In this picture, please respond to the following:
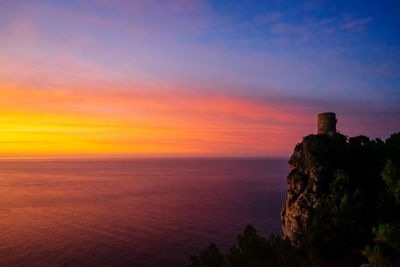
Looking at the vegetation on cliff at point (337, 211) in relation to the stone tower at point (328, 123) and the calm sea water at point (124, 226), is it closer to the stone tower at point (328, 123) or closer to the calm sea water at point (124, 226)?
the stone tower at point (328, 123)

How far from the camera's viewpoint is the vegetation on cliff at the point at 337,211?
27.5 meters

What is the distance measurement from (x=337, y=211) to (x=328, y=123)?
1613cm

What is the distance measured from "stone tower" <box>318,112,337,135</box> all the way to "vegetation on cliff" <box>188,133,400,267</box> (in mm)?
1444

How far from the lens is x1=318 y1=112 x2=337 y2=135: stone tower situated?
42.1 metres

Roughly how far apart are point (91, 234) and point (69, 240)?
20.6 feet

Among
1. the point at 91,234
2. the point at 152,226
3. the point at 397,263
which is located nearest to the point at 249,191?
the point at 152,226

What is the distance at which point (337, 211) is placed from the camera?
28797 mm

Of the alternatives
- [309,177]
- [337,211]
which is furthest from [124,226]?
[337,211]

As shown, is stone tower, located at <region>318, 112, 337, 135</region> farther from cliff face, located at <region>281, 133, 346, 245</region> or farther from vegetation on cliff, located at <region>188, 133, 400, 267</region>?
vegetation on cliff, located at <region>188, 133, 400, 267</region>

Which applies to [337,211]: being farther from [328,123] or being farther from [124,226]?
[124,226]

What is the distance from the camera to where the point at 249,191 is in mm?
145375

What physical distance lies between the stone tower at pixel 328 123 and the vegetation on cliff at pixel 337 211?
144 centimetres

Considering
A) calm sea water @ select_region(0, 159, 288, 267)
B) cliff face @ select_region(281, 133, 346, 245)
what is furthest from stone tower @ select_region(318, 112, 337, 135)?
calm sea water @ select_region(0, 159, 288, 267)

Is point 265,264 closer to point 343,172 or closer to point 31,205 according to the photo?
point 343,172
